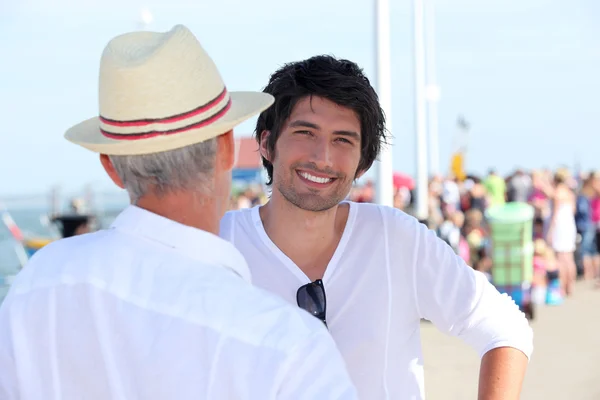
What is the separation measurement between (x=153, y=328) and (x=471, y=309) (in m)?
1.38

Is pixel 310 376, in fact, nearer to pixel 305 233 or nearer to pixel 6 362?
pixel 6 362

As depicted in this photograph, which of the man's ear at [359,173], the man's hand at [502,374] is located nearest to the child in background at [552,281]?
the man's ear at [359,173]

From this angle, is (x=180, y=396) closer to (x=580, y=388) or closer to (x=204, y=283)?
(x=204, y=283)

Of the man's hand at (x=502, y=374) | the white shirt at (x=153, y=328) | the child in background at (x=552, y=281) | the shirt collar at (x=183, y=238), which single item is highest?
the shirt collar at (x=183, y=238)

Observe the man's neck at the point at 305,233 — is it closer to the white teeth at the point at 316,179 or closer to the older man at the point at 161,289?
the white teeth at the point at 316,179

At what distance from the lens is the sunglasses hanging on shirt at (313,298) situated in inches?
98.5

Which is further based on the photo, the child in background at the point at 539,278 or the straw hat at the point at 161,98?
the child in background at the point at 539,278

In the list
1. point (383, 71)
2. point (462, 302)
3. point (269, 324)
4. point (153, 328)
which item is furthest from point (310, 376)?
point (383, 71)

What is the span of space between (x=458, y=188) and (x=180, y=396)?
51.1ft

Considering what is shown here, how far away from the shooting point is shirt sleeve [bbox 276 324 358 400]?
1300 mm

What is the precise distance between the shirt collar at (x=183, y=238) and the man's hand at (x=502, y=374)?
1.21 metres

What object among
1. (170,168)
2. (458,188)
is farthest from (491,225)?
(170,168)

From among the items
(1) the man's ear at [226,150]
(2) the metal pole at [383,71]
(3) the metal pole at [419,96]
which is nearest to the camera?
(1) the man's ear at [226,150]

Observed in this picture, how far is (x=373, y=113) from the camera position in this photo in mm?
2773
